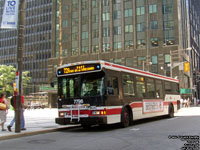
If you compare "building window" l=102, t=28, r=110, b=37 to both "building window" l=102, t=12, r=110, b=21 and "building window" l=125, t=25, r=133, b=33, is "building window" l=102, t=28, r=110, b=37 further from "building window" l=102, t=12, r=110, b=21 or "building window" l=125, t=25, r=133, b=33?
"building window" l=125, t=25, r=133, b=33

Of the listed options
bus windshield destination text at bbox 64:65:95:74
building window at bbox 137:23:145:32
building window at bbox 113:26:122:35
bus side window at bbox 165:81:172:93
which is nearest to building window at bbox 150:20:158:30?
building window at bbox 137:23:145:32

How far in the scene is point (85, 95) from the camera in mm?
11680

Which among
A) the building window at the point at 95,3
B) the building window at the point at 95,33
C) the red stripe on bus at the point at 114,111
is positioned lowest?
the red stripe on bus at the point at 114,111

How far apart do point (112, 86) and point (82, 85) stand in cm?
136

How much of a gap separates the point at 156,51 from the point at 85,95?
4426cm

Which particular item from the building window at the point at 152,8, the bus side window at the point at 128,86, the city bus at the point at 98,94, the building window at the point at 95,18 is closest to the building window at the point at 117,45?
the building window at the point at 95,18

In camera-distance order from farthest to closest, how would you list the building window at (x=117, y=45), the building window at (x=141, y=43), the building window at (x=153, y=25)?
the building window at (x=117, y=45) < the building window at (x=141, y=43) < the building window at (x=153, y=25)

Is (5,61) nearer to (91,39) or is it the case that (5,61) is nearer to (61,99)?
(91,39)

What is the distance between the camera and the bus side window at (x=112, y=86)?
1159 centimetres

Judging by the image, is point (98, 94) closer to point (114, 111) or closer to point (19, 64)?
point (114, 111)

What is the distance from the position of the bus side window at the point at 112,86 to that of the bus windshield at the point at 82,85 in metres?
0.34

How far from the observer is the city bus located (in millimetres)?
11406

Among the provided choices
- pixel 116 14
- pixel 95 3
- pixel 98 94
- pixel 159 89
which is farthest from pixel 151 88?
pixel 95 3

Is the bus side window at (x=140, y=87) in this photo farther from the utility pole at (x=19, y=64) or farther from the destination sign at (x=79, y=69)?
the utility pole at (x=19, y=64)
